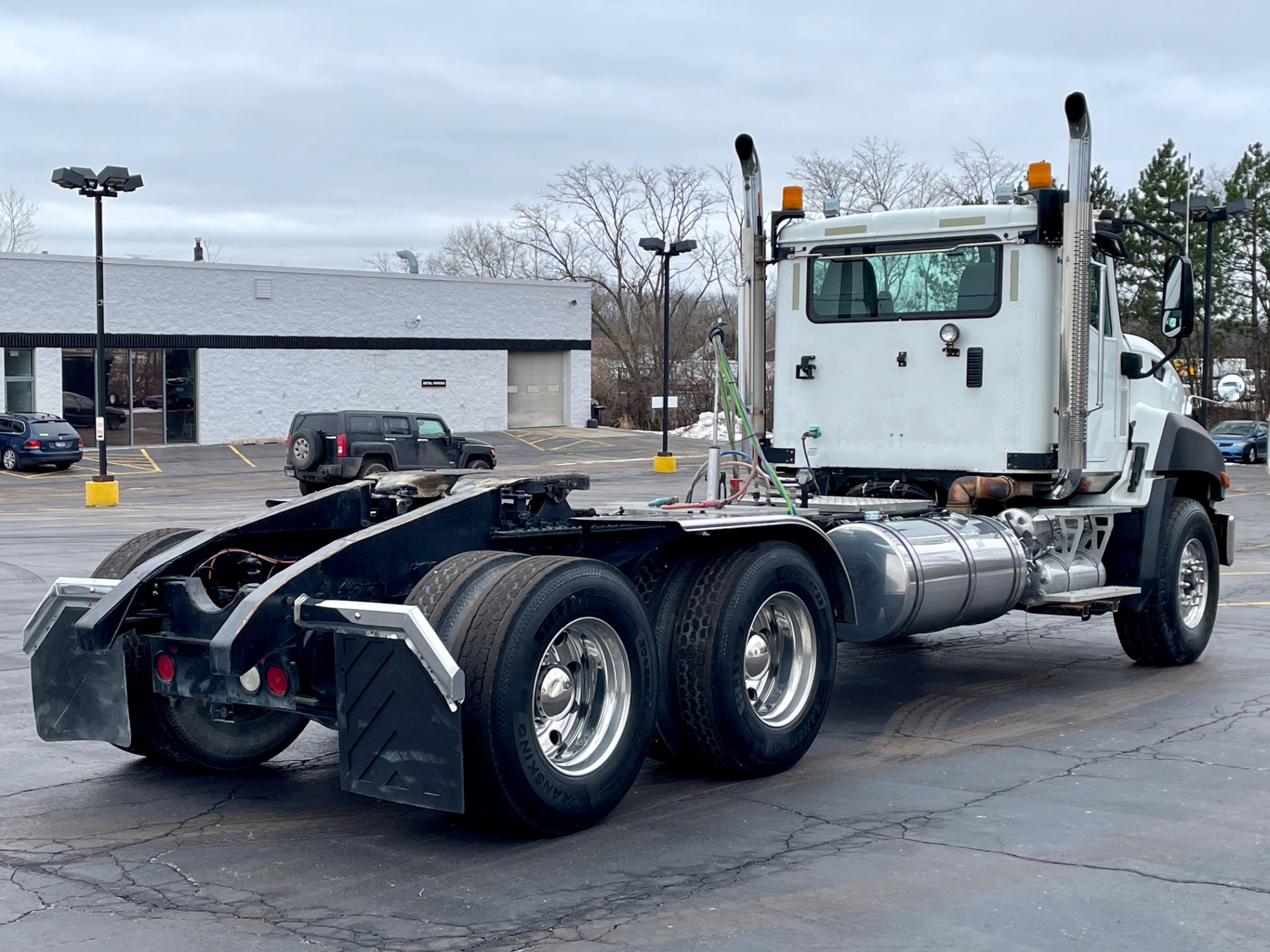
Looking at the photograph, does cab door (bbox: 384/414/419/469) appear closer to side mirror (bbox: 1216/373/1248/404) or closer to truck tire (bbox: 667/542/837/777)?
side mirror (bbox: 1216/373/1248/404)

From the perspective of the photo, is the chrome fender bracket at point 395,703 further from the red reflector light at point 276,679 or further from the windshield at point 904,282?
A: the windshield at point 904,282

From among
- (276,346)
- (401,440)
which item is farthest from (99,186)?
(276,346)

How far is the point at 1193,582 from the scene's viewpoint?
10.1 metres

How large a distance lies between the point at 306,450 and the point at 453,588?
1054 inches

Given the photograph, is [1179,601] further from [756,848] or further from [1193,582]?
[756,848]

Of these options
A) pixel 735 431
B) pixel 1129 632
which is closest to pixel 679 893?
pixel 735 431

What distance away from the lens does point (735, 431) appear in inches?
384

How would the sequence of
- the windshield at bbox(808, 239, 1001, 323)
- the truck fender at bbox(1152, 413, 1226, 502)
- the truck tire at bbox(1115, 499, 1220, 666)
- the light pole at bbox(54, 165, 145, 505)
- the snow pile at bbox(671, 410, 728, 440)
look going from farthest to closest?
the snow pile at bbox(671, 410, 728, 440), the light pole at bbox(54, 165, 145, 505), the truck fender at bbox(1152, 413, 1226, 502), the truck tire at bbox(1115, 499, 1220, 666), the windshield at bbox(808, 239, 1001, 323)

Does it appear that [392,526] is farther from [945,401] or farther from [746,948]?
[945,401]

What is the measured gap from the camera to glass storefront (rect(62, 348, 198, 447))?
43.8 m

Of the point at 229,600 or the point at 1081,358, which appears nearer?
the point at 229,600

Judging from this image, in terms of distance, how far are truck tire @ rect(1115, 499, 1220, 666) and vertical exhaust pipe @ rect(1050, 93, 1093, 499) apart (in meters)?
1.13

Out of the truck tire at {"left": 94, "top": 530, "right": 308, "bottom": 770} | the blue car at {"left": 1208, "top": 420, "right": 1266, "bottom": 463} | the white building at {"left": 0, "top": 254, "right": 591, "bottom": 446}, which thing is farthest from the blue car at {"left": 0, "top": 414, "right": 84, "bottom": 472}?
the blue car at {"left": 1208, "top": 420, "right": 1266, "bottom": 463}

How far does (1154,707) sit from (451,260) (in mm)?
84232
